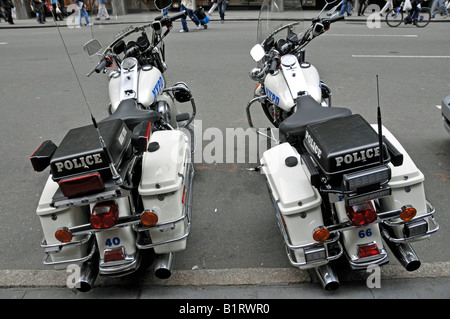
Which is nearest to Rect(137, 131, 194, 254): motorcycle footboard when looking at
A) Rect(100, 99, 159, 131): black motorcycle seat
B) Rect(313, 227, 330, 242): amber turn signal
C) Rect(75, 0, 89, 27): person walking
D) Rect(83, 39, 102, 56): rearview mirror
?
Rect(100, 99, 159, 131): black motorcycle seat

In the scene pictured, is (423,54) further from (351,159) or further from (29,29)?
(29,29)

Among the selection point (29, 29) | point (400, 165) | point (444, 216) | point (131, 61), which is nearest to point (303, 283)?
point (400, 165)

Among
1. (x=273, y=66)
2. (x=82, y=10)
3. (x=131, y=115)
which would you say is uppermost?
(x=82, y=10)

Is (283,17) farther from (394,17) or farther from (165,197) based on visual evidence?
(394,17)

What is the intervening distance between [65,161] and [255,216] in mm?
1934

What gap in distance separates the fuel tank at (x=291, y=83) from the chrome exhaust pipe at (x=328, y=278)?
1.48 m

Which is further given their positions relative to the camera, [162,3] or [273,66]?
[162,3]

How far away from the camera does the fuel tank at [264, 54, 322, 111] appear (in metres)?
3.41

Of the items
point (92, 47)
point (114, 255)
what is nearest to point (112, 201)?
point (114, 255)

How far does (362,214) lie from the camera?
2191mm

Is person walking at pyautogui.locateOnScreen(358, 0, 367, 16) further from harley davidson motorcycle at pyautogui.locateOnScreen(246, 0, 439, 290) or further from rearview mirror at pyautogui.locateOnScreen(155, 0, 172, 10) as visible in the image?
harley davidson motorcycle at pyautogui.locateOnScreen(246, 0, 439, 290)

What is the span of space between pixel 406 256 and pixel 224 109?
13.1ft

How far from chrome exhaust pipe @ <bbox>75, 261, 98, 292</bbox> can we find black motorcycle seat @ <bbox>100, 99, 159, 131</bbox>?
1.12m

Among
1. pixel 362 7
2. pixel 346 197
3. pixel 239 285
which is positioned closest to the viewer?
pixel 346 197
